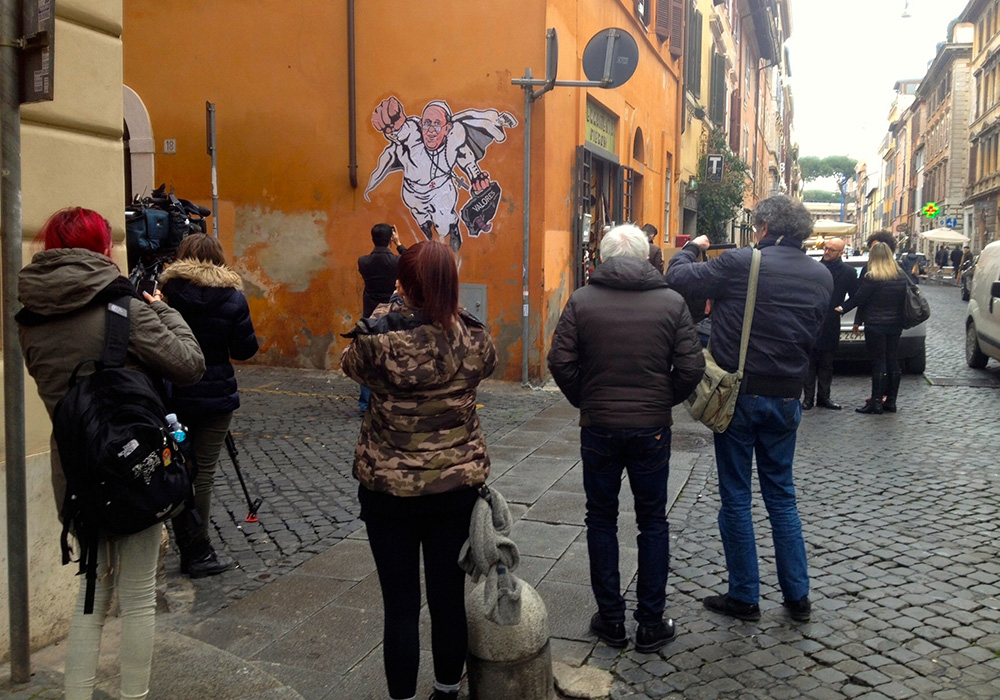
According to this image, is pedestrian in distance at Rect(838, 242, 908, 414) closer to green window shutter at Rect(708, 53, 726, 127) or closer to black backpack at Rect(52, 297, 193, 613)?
black backpack at Rect(52, 297, 193, 613)

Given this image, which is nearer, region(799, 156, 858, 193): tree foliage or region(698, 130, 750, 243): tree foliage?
region(698, 130, 750, 243): tree foliage

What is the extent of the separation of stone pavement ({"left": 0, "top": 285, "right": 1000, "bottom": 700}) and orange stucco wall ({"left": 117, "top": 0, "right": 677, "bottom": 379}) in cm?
324

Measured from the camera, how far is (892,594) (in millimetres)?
4359

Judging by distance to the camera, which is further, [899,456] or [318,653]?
[899,456]

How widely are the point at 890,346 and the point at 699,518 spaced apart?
4.55 metres

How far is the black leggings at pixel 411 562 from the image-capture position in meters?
2.99

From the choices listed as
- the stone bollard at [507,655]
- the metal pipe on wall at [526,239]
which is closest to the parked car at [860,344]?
the metal pipe on wall at [526,239]

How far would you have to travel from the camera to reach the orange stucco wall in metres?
10.5

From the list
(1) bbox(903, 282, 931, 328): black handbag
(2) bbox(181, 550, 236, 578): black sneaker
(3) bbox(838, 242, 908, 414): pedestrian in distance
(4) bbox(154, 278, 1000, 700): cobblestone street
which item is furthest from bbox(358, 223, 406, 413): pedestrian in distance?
(1) bbox(903, 282, 931, 328): black handbag

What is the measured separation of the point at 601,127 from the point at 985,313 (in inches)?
223

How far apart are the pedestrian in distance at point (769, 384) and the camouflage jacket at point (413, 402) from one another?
1548 millimetres

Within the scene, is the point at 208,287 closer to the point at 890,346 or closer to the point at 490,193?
the point at 490,193

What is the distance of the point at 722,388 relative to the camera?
157 inches

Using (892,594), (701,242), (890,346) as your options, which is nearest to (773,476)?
(892,594)
